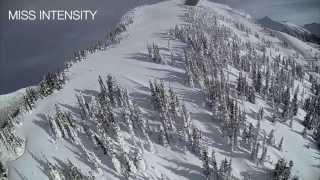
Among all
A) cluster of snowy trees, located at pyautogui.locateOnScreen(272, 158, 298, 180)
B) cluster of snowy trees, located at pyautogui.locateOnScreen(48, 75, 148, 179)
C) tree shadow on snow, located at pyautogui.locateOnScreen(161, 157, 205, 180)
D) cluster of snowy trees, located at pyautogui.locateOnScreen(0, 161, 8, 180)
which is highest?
cluster of snowy trees, located at pyautogui.locateOnScreen(48, 75, 148, 179)

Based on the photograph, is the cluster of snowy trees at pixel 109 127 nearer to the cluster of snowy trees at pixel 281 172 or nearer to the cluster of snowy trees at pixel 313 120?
the cluster of snowy trees at pixel 281 172

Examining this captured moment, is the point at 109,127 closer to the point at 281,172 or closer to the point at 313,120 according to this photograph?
the point at 281,172

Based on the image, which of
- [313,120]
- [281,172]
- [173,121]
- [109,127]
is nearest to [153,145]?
[173,121]

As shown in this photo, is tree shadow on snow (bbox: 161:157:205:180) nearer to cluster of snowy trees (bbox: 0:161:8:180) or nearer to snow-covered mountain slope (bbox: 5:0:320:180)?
snow-covered mountain slope (bbox: 5:0:320:180)

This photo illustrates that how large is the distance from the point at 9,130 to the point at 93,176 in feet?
190

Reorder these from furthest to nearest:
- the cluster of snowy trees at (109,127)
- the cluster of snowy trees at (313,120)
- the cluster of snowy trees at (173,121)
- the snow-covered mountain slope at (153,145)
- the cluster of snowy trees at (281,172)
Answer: the cluster of snowy trees at (313,120)
the cluster of snowy trees at (173,121)
the snow-covered mountain slope at (153,145)
the cluster of snowy trees at (109,127)
the cluster of snowy trees at (281,172)

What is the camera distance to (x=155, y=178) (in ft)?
358

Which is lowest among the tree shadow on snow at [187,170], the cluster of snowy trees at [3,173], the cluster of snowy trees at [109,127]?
the cluster of snowy trees at [3,173]

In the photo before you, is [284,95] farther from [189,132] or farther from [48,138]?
[48,138]

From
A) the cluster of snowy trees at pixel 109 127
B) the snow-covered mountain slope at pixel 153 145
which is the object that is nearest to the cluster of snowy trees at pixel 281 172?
the snow-covered mountain slope at pixel 153 145

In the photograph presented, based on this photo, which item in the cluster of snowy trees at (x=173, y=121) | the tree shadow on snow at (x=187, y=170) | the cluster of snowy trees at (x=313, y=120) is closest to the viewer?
the tree shadow on snow at (x=187, y=170)

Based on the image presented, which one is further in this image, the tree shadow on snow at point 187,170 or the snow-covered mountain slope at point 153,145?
the snow-covered mountain slope at point 153,145

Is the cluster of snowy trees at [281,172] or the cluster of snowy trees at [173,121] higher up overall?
the cluster of snowy trees at [173,121]

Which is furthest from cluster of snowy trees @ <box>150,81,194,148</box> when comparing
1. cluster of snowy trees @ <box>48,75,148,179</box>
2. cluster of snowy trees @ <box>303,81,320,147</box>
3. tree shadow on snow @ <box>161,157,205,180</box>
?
cluster of snowy trees @ <box>303,81,320,147</box>
